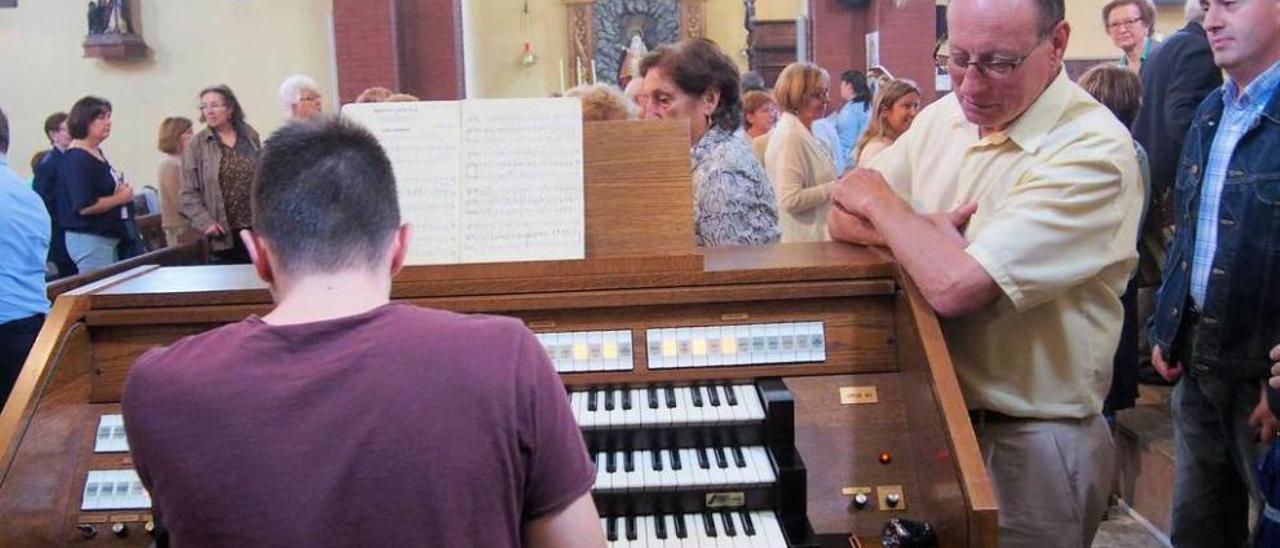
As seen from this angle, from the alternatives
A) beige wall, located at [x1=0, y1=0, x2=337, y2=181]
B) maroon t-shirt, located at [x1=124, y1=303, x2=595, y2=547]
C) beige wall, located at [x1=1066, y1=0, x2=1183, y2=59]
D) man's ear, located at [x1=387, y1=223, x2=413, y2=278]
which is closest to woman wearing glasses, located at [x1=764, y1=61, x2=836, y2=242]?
man's ear, located at [x1=387, y1=223, x2=413, y2=278]

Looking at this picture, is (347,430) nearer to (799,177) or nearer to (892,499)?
(892,499)

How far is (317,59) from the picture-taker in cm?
1138

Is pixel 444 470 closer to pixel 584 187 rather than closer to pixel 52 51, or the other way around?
pixel 584 187

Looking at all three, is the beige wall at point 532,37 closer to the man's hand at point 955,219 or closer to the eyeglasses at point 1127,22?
the eyeglasses at point 1127,22

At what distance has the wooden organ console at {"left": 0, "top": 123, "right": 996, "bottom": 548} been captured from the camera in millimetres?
2230

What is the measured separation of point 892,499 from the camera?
231 centimetres

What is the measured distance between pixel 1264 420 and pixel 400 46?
32.1ft

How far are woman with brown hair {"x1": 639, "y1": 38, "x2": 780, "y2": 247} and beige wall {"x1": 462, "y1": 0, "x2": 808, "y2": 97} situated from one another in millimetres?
9084

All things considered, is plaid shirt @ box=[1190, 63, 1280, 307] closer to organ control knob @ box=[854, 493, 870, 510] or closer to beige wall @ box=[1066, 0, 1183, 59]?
organ control knob @ box=[854, 493, 870, 510]

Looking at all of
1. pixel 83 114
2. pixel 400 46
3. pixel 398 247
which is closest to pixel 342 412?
pixel 398 247

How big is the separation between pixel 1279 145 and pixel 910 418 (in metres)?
1.20

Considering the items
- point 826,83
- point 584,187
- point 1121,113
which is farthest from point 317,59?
point 584,187

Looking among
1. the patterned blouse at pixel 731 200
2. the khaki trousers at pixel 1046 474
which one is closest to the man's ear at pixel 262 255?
the khaki trousers at pixel 1046 474

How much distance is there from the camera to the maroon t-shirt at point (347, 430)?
4.20 feet
